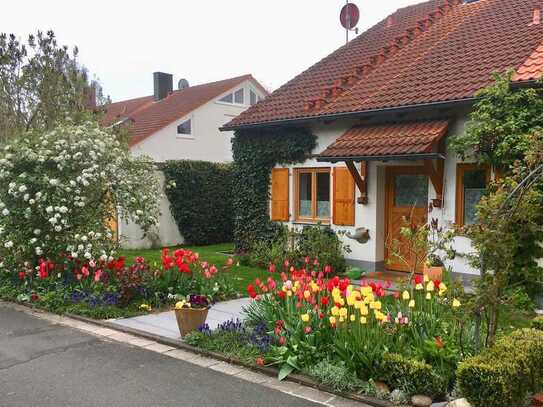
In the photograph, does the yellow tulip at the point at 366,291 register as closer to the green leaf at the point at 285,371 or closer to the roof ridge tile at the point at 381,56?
the green leaf at the point at 285,371

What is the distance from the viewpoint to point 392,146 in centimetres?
947

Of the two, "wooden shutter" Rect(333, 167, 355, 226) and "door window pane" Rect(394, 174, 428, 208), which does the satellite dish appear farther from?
"door window pane" Rect(394, 174, 428, 208)

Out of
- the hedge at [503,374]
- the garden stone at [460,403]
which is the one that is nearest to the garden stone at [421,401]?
the garden stone at [460,403]

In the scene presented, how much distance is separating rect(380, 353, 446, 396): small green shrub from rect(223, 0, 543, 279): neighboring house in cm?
493

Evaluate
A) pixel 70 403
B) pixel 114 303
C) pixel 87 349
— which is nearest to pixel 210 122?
pixel 114 303

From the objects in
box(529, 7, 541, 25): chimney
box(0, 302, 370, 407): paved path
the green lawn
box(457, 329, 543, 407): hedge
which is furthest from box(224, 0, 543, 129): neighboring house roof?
box(0, 302, 370, 407): paved path

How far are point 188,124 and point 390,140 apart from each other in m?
12.7

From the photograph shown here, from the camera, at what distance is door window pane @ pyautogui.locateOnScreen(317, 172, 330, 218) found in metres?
11.9

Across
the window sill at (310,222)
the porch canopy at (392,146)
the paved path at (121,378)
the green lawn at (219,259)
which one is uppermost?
the porch canopy at (392,146)

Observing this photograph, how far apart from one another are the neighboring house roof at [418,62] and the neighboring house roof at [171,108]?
278 inches

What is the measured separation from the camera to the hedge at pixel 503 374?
3908mm

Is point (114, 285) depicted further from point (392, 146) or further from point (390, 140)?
point (390, 140)

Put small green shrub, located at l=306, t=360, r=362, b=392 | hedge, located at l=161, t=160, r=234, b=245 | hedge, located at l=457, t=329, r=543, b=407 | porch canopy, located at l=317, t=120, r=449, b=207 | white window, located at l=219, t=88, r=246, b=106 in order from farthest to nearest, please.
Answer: white window, located at l=219, t=88, r=246, b=106
hedge, located at l=161, t=160, r=234, b=245
porch canopy, located at l=317, t=120, r=449, b=207
small green shrub, located at l=306, t=360, r=362, b=392
hedge, located at l=457, t=329, r=543, b=407

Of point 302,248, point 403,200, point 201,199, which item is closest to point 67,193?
point 302,248
